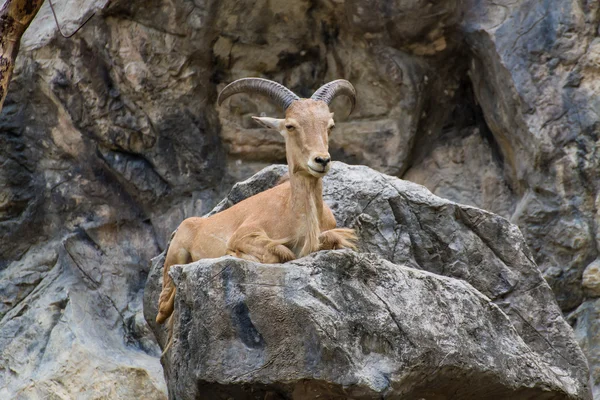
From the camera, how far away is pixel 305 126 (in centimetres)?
802

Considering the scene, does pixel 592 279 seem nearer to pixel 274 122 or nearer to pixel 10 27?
pixel 274 122

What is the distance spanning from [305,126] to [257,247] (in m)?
1.04

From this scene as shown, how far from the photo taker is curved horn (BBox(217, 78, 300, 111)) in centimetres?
836

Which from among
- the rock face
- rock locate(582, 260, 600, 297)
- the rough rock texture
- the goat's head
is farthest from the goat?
rock locate(582, 260, 600, 297)

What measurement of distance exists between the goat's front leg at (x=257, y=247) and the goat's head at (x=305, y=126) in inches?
23.3

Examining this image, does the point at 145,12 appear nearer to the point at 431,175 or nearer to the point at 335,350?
the point at 431,175

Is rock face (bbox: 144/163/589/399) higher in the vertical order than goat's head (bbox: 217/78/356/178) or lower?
lower

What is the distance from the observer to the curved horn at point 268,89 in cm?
836

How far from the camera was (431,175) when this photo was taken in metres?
12.6

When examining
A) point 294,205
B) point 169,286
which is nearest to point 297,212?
point 294,205

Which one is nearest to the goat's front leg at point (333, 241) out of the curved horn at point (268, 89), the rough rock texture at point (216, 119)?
the curved horn at point (268, 89)

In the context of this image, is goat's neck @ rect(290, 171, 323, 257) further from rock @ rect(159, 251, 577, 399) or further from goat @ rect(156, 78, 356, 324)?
rock @ rect(159, 251, 577, 399)

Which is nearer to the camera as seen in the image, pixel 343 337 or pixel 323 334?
pixel 323 334

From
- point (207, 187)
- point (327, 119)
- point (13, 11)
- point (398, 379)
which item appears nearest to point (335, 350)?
point (398, 379)
